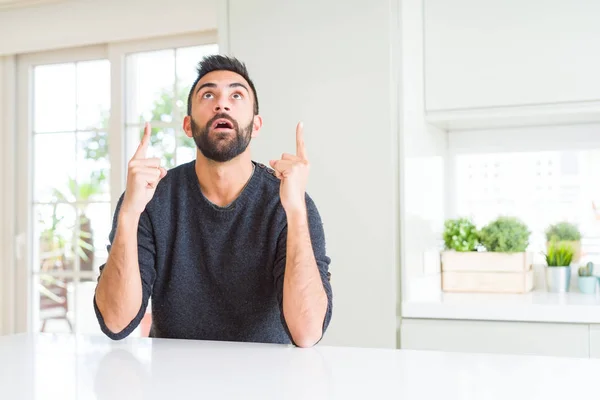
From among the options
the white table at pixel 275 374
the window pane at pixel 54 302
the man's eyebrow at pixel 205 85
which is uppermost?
the man's eyebrow at pixel 205 85

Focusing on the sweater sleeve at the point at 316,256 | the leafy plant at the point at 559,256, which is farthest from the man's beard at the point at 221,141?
the leafy plant at the point at 559,256

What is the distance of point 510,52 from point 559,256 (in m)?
0.81

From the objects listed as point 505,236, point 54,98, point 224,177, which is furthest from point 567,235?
point 54,98

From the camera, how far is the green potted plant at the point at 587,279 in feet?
8.75

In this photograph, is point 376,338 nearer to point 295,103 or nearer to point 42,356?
point 295,103

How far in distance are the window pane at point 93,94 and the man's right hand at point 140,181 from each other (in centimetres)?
233

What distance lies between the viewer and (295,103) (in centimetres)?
262

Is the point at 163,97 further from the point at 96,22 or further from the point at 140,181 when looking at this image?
the point at 140,181

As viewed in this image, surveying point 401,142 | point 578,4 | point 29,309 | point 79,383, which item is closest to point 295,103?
point 401,142

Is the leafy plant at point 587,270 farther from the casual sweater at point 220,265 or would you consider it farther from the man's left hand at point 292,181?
the man's left hand at point 292,181

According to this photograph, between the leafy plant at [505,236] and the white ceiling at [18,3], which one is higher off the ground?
the white ceiling at [18,3]

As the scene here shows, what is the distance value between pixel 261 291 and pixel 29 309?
104 inches

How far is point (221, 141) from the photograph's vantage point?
173cm

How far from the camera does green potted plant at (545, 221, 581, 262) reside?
2855 millimetres
